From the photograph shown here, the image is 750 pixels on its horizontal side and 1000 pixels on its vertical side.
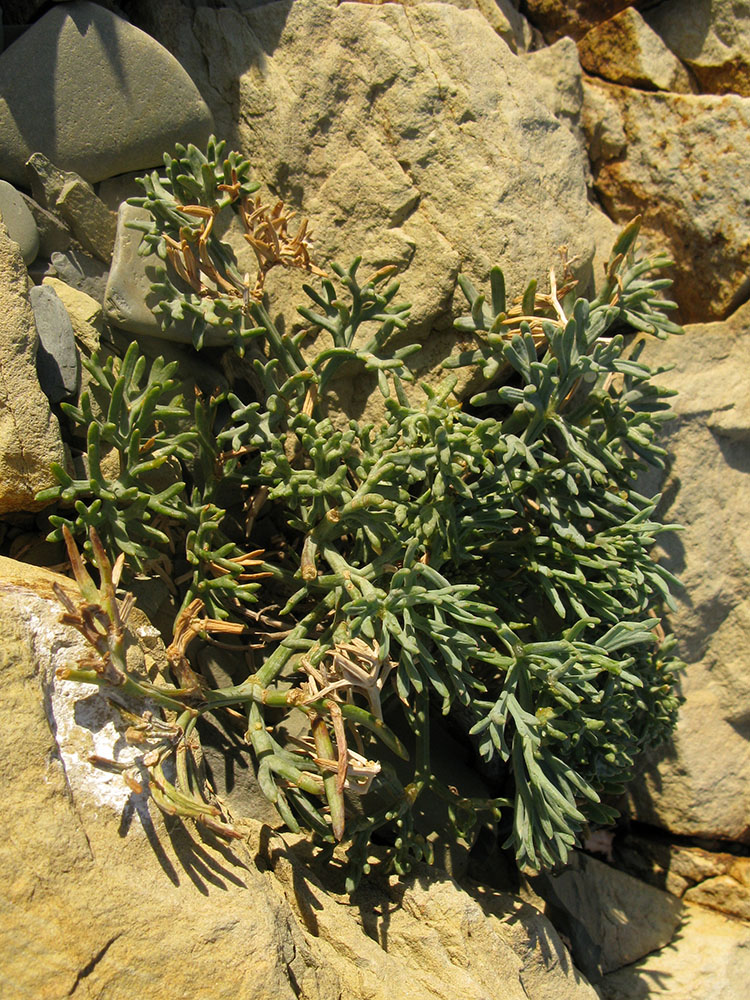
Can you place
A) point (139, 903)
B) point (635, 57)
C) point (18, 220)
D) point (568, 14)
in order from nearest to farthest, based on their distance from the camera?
1. point (139, 903)
2. point (18, 220)
3. point (635, 57)
4. point (568, 14)

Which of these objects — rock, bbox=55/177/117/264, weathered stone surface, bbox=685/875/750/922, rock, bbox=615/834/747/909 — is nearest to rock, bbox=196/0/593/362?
rock, bbox=55/177/117/264

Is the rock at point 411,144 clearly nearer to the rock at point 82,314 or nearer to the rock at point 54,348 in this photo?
the rock at point 82,314

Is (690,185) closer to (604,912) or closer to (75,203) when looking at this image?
(75,203)

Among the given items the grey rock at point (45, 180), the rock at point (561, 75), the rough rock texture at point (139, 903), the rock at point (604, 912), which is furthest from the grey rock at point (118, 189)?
the rock at point (604, 912)

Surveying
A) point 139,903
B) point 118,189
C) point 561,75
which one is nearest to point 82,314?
point 118,189

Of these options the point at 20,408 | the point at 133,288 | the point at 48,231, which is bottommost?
the point at 20,408

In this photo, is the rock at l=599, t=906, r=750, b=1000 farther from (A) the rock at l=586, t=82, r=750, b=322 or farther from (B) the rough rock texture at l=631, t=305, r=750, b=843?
(A) the rock at l=586, t=82, r=750, b=322
